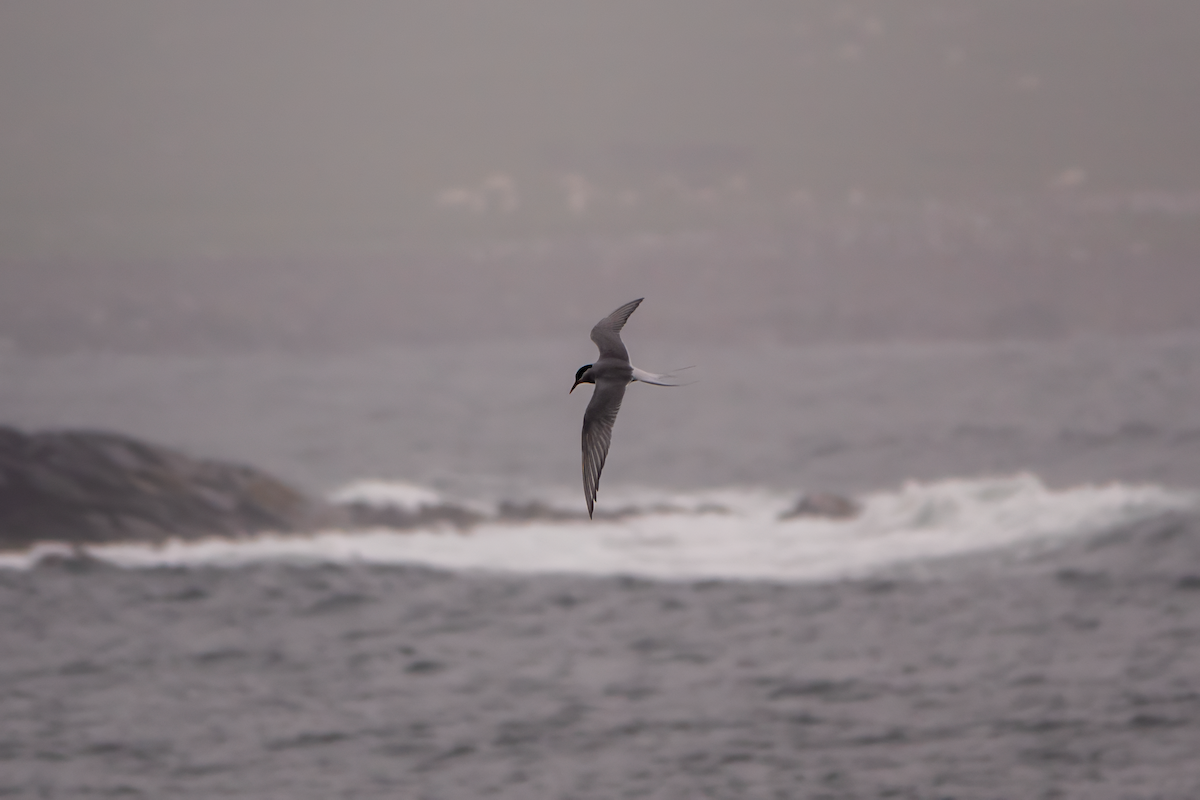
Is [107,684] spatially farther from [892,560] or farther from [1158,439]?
[1158,439]

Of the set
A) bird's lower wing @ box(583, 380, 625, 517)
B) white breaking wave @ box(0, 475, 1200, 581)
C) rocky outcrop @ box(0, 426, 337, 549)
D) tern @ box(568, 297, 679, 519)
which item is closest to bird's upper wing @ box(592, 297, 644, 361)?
tern @ box(568, 297, 679, 519)

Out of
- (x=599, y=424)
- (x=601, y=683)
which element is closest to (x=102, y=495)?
(x=601, y=683)

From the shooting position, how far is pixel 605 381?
9.60 meters

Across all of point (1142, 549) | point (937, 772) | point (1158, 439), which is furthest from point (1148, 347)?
point (937, 772)

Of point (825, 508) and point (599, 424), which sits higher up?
point (825, 508)

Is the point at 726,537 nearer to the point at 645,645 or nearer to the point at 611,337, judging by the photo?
the point at 645,645

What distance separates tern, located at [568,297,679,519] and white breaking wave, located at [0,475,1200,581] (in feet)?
109

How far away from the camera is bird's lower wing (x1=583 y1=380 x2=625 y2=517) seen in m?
8.67

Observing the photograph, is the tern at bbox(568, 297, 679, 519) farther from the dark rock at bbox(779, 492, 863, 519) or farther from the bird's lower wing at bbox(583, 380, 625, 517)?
the dark rock at bbox(779, 492, 863, 519)

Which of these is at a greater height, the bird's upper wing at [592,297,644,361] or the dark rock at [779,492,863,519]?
the dark rock at [779,492,863,519]

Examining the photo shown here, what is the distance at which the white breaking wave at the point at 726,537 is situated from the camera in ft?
141

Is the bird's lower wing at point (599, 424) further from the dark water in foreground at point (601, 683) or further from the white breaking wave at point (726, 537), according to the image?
the white breaking wave at point (726, 537)

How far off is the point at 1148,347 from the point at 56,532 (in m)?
124

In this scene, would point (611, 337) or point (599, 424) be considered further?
point (611, 337)
